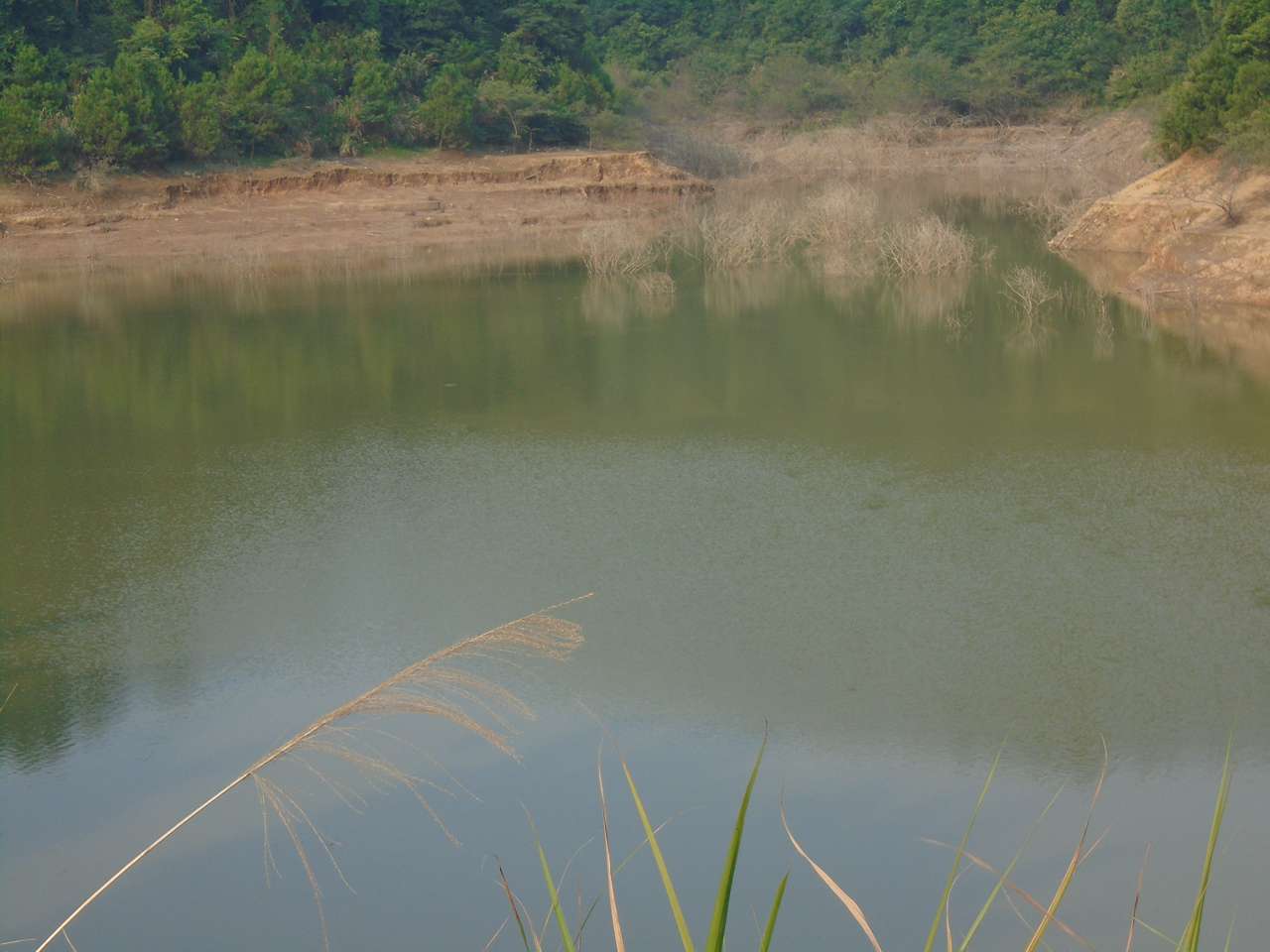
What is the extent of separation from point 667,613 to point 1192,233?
13.1 metres

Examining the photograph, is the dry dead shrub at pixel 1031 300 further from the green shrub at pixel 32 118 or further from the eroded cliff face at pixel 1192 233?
the green shrub at pixel 32 118

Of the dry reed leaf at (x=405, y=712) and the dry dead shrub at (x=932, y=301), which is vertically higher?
the dry reed leaf at (x=405, y=712)

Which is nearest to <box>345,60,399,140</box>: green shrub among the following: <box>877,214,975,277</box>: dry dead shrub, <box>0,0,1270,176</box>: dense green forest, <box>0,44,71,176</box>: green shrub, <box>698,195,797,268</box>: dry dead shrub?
<box>0,0,1270,176</box>: dense green forest

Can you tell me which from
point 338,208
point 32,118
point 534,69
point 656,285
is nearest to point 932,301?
point 656,285

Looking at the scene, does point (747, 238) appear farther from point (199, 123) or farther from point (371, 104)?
point (371, 104)

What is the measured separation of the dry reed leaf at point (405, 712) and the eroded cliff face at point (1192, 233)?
12.5 metres

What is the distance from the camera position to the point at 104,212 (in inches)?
1014

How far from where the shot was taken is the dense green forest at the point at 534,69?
26156mm

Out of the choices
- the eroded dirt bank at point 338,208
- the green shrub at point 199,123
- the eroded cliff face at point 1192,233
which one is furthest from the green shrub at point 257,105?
the eroded cliff face at point 1192,233

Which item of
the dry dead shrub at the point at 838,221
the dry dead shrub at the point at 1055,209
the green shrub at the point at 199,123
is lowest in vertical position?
the dry dead shrub at the point at 1055,209

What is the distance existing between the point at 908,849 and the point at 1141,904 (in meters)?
0.86

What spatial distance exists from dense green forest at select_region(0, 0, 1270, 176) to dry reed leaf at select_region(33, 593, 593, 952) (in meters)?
15.1

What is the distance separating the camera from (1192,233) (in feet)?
Result: 61.9

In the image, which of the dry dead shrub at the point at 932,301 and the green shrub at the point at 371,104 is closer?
the dry dead shrub at the point at 932,301
